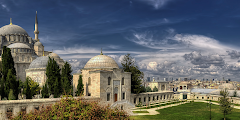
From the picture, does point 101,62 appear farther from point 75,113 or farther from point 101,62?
point 75,113

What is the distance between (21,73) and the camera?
52656 mm

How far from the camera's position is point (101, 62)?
1752 inches

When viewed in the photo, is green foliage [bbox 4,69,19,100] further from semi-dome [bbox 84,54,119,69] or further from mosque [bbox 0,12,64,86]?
semi-dome [bbox 84,54,119,69]

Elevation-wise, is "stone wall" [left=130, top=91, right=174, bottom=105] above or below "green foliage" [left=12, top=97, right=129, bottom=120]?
below

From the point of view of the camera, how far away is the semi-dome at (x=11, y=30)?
62906 millimetres

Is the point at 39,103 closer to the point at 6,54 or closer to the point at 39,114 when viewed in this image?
the point at 6,54

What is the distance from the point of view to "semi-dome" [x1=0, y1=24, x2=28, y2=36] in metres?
62.9

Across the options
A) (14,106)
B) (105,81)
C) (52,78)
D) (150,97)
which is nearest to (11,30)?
(52,78)

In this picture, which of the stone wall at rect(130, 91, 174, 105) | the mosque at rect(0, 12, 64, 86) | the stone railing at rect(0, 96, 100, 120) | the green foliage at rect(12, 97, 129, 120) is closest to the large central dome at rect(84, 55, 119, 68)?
the stone wall at rect(130, 91, 174, 105)

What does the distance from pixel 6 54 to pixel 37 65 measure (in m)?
13.9

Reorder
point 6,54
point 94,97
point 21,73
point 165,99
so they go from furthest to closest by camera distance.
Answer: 1. point 165,99
2. point 21,73
3. point 94,97
4. point 6,54

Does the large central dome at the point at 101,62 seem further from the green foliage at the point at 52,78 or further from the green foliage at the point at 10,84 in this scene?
the green foliage at the point at 10,84

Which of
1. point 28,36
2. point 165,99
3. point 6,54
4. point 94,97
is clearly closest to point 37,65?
point 6,54

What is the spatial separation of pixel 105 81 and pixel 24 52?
32.6 m
